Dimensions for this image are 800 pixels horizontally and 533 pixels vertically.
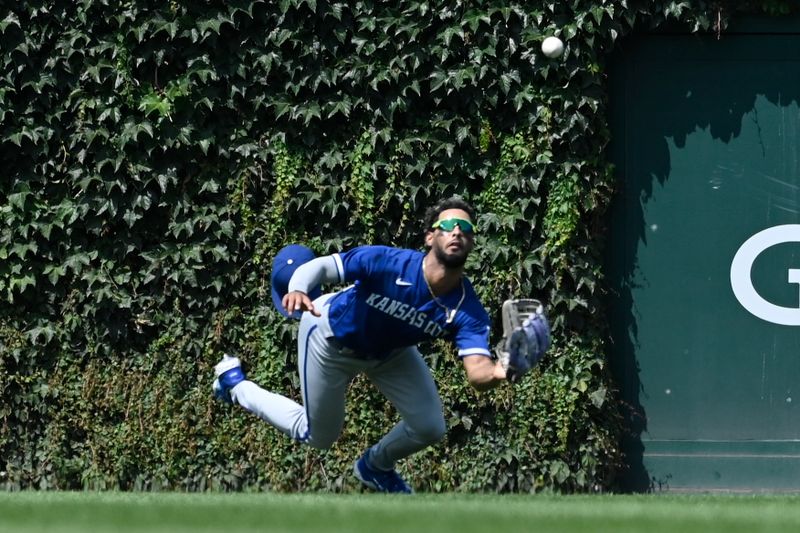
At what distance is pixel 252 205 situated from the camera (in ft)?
32.5

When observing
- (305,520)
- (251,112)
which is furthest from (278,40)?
(305,520)

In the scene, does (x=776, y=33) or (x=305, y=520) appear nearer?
(x=305, y=520)

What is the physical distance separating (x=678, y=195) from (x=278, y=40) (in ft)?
10.4

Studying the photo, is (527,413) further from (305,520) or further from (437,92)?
(305,520)

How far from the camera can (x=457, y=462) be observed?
986 cm

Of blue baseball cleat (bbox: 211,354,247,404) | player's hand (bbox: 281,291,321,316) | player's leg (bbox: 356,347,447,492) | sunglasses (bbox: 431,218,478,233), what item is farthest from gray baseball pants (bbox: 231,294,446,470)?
sunglasses (bbox: 431,218,478,233)

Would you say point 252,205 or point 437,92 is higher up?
point 437,92

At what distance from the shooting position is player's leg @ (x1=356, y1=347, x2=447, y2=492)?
7.73m

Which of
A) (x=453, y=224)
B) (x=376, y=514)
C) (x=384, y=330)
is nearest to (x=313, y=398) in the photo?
(x=384, y=330)

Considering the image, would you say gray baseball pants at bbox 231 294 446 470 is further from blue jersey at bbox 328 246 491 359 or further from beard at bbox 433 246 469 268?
beard at bbox 433 246 469 268

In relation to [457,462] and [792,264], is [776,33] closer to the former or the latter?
[792,264]

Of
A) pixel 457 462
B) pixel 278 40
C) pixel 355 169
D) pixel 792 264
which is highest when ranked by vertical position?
pixel 278 40

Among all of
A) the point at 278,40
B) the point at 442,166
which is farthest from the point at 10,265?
the point at 442,166

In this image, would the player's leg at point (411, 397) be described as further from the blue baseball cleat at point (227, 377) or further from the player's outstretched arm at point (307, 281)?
the blue baseball cleat at point (227, 377)
